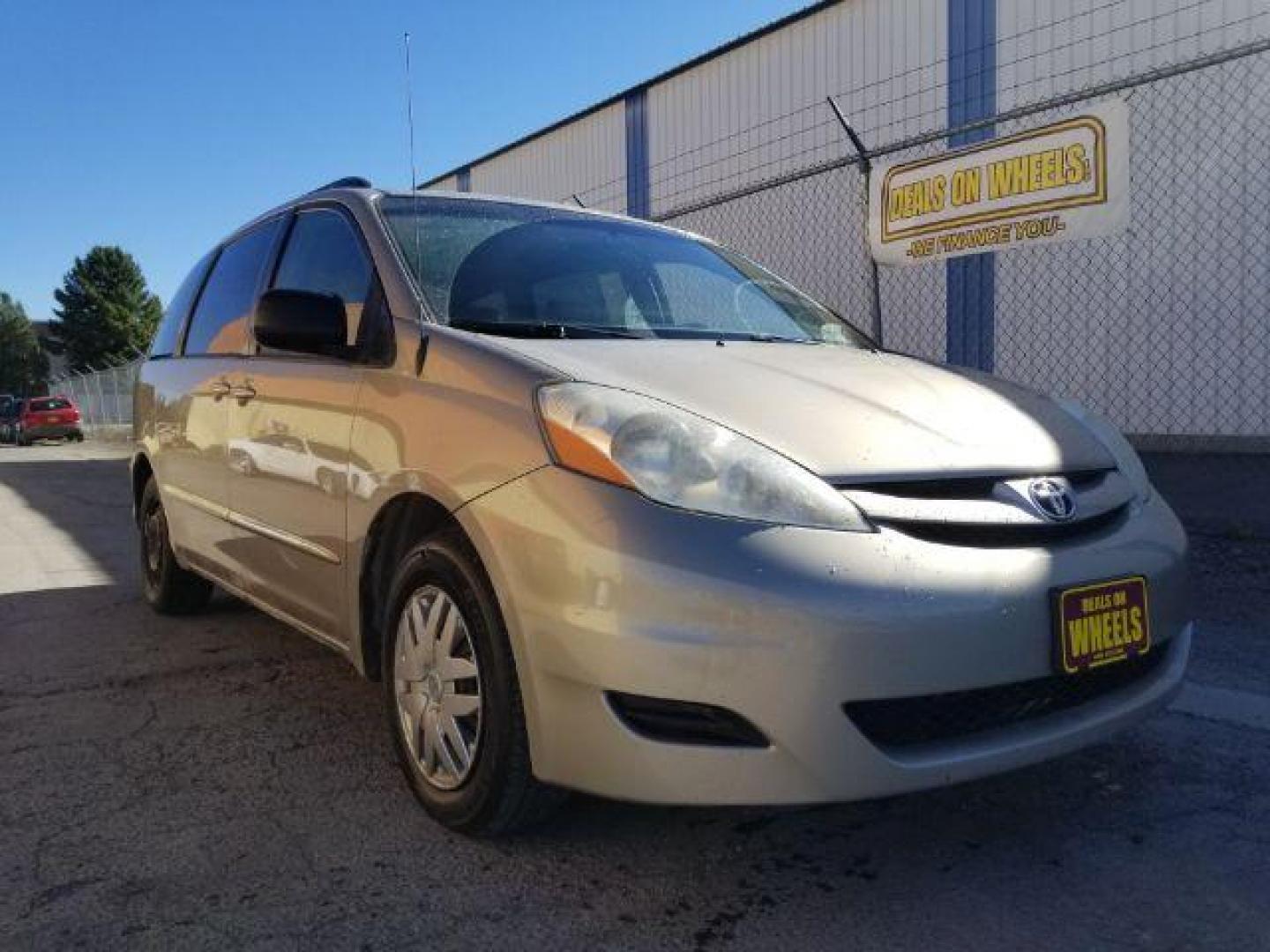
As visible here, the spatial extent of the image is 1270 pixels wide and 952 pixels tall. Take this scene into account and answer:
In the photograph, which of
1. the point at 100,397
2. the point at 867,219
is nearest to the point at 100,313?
the point at 100,397

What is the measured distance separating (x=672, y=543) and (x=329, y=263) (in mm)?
1942

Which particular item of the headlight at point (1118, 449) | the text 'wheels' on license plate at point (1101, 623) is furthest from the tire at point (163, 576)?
the text 'wheels' on license plate at point (1101, 623)

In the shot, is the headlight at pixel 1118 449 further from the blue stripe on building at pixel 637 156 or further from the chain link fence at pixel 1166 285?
the blue stripe on building at pixel 637 156

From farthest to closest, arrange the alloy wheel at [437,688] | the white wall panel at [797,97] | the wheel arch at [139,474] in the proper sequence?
1. the white wall panel at [797,97]
2. the wheel arch at [139,474]
3. the alloy wheel at [437,688]

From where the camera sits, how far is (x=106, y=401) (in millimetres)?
31922

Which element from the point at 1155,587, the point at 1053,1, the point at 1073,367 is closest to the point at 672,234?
the point at 1155,587

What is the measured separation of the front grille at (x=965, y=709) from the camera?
2.10m

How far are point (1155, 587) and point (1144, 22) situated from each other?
8013mm

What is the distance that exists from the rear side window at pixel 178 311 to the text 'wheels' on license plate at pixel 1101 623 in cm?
393

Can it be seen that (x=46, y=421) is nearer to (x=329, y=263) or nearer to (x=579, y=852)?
(x=329, y=263)

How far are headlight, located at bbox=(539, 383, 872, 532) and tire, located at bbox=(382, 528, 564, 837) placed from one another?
40cm

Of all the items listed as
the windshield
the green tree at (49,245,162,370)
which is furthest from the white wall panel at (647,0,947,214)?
the green tree at (49,245,162,370)

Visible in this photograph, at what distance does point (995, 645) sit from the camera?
2107mm

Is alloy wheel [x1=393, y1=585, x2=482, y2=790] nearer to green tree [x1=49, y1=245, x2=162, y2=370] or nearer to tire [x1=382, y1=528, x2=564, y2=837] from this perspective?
tire [x1=382, y1=528, x2=564, y2=837]
